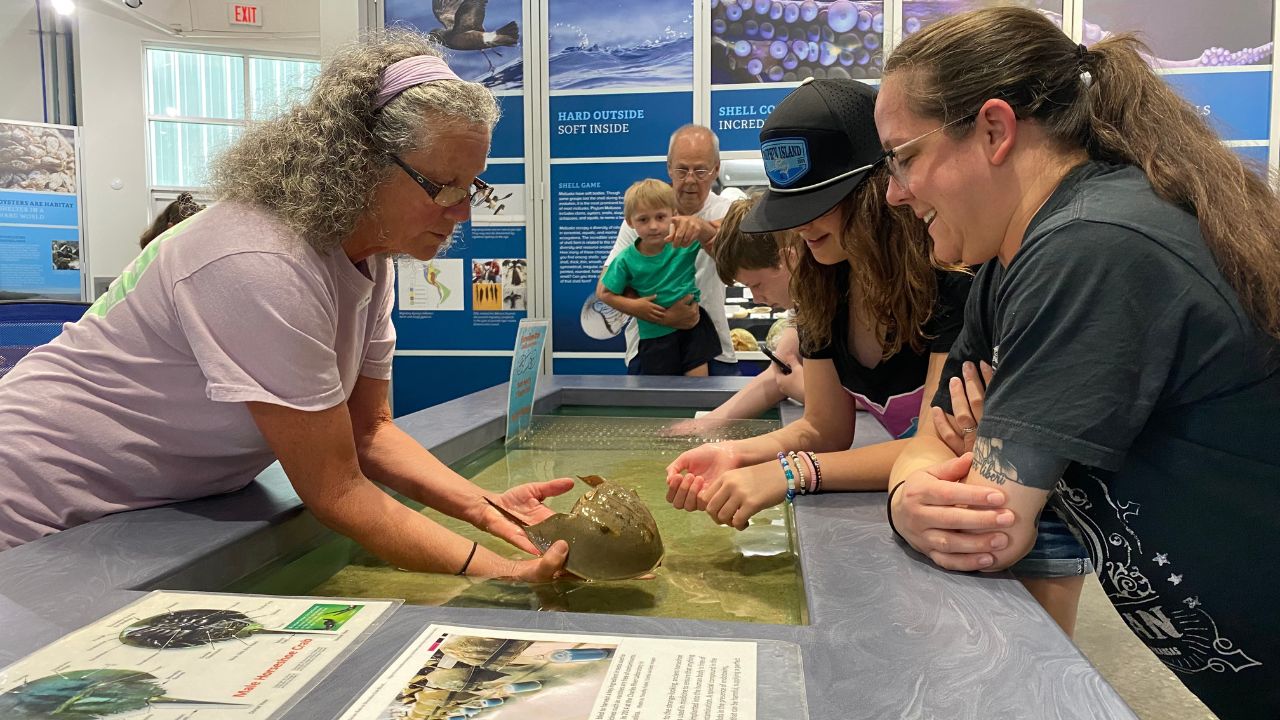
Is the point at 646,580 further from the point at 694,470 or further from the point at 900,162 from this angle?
the point at 900,162

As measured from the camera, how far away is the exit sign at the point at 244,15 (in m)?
7.79

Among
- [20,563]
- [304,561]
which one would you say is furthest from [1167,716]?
[20,563]

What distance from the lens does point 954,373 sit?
4.39 ft

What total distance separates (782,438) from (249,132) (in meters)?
1.23

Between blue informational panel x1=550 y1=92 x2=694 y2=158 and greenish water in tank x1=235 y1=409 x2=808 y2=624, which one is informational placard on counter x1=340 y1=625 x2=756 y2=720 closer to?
greenish water in tank x1=235 y1=409 x2=808 y2=624

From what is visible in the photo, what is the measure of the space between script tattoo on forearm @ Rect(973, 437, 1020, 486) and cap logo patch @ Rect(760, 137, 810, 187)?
633 millimetres

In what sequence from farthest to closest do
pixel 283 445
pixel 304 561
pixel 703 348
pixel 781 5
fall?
pixel 781 5
pixel 703 348
pixel 304 561
pixel 283 445

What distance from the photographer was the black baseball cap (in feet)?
4.77

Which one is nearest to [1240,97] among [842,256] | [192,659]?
[842,256]

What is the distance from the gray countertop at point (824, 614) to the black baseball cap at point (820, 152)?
52 cm

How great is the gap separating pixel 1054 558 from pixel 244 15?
877 centimetres

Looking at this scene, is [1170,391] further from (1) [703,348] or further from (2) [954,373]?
(1) [703,348]

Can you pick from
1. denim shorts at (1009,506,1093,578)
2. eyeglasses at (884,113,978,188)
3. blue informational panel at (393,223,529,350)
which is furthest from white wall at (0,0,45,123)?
denim shorts at (1009,506,1093,578)

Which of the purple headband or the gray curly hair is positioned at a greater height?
the purple headband
